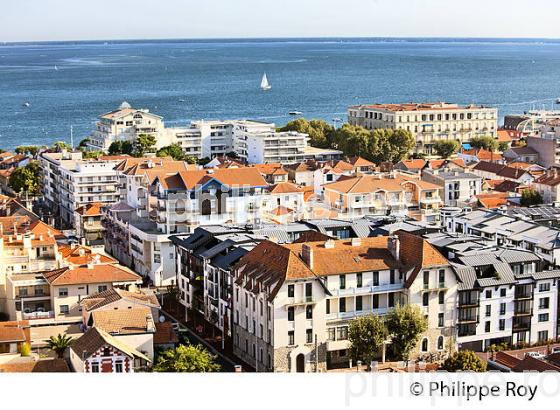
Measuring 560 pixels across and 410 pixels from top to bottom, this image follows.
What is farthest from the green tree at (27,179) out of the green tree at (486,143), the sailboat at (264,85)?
the sailboat at (264,85)

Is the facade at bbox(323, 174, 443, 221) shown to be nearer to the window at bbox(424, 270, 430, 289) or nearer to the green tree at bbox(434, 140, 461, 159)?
the window at bbox(424, 270, 430, 289)

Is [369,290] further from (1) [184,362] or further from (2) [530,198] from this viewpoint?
(2) [530,198]

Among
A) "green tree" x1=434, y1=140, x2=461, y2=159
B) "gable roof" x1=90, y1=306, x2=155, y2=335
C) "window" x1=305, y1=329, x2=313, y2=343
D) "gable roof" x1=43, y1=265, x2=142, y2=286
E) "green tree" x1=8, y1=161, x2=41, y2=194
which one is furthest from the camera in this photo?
"green tree" x1=434, y1=140, x2=461, y2=159

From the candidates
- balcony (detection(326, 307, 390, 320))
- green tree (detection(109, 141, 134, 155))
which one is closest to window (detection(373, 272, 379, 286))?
balcony (detection(326, 307, 390, 320))

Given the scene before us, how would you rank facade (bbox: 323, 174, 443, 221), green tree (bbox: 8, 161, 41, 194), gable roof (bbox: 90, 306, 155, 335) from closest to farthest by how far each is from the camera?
gable roof (bbox: 90, 306, 155, 335) → facade (bbox: 323, 174, 443, 221) → green tree (bbox: 8, 161, 41, 194)

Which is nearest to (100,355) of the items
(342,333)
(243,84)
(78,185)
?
(342,333)

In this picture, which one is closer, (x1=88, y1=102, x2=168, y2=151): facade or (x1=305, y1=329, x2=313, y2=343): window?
(x1=305, y1=329, x2=313, y2=343): window
